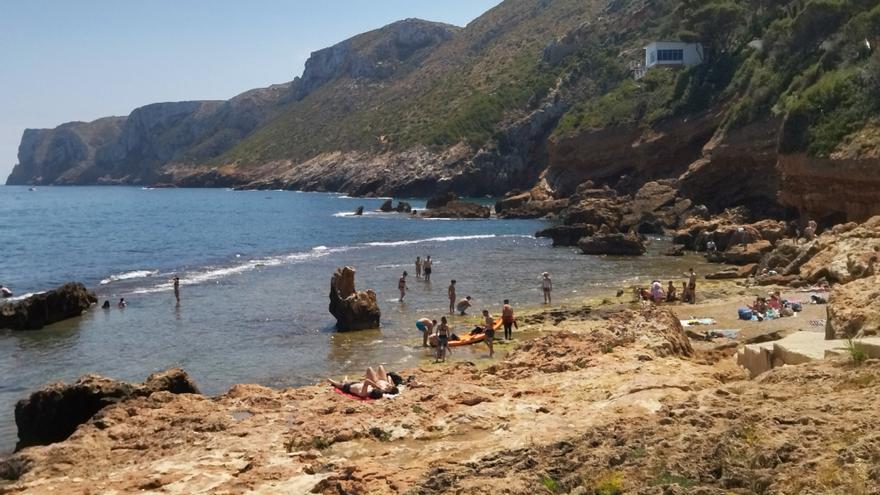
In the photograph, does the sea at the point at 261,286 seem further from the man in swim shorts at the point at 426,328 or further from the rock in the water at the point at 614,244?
the rock in the water at the point at 614,244

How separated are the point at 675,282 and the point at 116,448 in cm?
2444

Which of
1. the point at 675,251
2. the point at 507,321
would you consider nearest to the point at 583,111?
the point at 675,251

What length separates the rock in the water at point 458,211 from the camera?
73.1 metres

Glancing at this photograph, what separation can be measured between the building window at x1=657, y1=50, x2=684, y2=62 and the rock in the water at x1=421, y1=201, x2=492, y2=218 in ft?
75.4

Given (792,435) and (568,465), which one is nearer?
(792,435)

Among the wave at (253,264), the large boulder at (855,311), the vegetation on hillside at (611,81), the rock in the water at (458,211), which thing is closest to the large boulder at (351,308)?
the wave at (253,264)

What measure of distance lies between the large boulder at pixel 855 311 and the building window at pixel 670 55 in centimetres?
6908

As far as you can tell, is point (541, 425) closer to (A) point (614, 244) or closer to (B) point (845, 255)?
(B) point (845, 255)

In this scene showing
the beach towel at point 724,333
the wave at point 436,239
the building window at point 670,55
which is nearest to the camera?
the beach towel at point 724,333

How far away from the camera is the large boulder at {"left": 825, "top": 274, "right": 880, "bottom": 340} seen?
1103 centimetres

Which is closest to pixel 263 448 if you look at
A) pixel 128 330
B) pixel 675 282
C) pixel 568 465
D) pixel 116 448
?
pixel 116 448

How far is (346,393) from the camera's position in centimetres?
1483

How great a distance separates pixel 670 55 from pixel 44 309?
64562mm

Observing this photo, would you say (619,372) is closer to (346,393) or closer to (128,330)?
(346,393)
